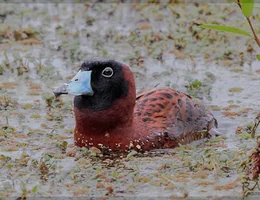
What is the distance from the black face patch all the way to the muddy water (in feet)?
1.46

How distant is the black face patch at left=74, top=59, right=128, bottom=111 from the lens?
828cm

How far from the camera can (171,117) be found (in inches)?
342

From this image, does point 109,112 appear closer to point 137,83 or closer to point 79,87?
point 79,87

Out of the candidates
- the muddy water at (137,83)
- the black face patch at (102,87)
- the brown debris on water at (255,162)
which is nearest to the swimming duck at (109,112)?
the black face patch at (102,87)

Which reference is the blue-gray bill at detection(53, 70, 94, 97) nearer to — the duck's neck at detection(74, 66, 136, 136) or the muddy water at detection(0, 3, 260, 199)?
the duck's neck at detection(74, 66, 136, 136)

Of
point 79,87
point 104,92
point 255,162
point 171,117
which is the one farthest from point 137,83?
→ point 255,162

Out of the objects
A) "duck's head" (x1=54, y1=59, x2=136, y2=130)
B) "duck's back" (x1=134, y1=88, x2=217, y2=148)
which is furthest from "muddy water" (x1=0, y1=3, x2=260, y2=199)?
"duck's head" (x1=54, y1=59, x2=136, y2=130)

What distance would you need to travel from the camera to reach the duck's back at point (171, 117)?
8.49m

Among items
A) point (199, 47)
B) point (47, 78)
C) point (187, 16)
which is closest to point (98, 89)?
point (47, 78)

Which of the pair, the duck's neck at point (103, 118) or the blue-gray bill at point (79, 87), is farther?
the duck's neck at point (103, 118)

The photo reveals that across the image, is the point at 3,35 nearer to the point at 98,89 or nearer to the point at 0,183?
the point at 98,89

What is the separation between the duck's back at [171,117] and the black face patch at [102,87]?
1.25ft

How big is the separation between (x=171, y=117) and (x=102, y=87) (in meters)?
0.81

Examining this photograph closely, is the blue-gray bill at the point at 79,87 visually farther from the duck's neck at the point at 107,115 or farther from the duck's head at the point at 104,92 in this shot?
the duck's neck at the point at 107,115
